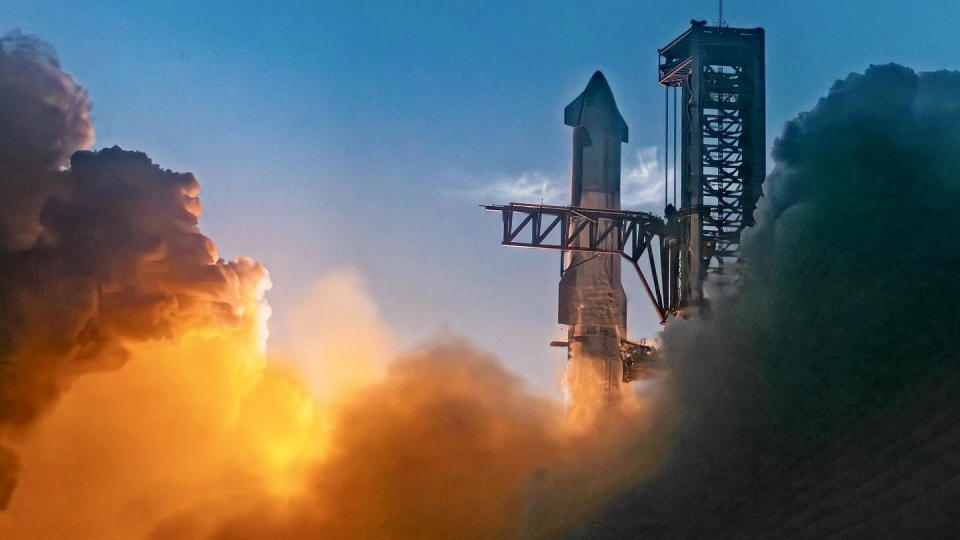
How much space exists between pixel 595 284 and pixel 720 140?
10.7 m

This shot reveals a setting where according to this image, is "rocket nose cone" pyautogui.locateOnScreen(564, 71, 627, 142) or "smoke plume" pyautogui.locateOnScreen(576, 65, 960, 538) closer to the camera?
"smoke plume" pyautogui.locateOnScreen(576, 65, 960, 538)

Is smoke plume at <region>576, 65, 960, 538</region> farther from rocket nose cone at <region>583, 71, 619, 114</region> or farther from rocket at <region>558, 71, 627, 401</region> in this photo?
rocket nose cone at <region>583, 71, 619, 114</region>

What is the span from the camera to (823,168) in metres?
37.9

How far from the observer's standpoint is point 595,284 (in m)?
55.0

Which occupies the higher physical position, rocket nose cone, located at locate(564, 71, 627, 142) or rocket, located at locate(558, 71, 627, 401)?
rocket nose cone, located at locate(564, 71, 627, 142)

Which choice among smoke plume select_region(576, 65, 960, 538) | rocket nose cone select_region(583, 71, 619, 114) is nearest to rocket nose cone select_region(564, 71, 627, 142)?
rocket nose cone select_region(583, 71, 619, 114)

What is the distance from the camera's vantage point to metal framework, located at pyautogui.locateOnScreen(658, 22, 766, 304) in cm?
4681

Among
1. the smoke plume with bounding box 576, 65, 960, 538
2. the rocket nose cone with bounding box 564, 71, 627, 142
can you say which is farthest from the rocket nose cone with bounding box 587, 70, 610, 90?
the smoke plume with bounding box 576, 65, 960, 538

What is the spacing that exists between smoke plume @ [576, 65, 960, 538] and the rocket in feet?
46.6

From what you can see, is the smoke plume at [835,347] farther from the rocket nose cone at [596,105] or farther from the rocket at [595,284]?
the rocket nose cone at [596,105]

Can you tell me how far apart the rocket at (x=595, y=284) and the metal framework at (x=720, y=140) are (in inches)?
304

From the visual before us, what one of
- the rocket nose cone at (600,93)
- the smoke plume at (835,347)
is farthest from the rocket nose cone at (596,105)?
the smoke plume at (835,347)

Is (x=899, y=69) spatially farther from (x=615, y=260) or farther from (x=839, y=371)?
(x=615, y=260)

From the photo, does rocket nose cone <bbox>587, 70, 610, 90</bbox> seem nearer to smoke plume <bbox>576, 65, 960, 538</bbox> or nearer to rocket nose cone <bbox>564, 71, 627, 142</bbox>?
rocket nose cone <bbox>564, 71, 627, 142</bbox>
